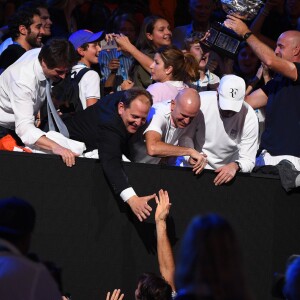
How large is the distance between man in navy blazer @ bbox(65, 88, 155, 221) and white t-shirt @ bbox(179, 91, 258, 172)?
0.63m

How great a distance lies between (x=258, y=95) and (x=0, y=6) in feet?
10.5

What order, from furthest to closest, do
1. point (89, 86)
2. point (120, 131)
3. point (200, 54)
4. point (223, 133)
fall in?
point (200, 54)
point (89, 86)
point (223, 133)
point (120, 131)

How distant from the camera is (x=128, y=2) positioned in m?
9.55

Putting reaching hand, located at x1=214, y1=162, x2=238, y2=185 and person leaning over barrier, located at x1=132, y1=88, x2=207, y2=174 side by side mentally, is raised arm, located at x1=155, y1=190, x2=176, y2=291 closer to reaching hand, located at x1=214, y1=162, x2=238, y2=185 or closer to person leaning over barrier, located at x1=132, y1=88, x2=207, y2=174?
person leaning over barrier, located at x1=132, y1=88, x2=207, y2=174

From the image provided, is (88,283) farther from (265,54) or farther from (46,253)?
(265,54)

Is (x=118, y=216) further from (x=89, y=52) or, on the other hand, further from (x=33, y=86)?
(x=89, y=52)

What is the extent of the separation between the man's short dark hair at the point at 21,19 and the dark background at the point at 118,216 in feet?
5.16

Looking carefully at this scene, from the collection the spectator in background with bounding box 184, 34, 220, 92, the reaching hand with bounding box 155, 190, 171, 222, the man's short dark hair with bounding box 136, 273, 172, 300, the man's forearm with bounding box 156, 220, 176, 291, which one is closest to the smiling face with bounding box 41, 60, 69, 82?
the reaching hand with bounding box 155, 190, 171, 222

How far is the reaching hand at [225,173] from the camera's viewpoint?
6.96m

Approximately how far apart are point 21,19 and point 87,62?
0.71 m

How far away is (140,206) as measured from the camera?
6.70 m

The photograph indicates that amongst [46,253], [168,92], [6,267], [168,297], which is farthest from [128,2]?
[6,267]

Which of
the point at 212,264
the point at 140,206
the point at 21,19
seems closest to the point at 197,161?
the point at 140,206

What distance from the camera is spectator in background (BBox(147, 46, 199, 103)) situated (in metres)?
7.36
